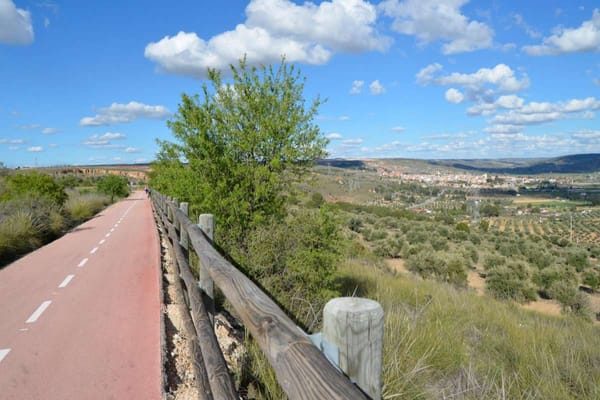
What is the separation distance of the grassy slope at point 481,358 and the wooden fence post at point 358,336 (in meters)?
1.51

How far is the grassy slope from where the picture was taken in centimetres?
326

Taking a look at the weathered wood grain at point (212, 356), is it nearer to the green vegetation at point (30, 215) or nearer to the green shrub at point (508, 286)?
the green vegetation at point (30, 215)

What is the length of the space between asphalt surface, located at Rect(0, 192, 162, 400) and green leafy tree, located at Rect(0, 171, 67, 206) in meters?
12.3

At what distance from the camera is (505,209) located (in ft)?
273

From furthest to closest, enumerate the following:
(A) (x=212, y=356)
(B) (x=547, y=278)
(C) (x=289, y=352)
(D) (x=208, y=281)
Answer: (B) (x=547, y=278), (D) (x=208, y=281), (A) (x=212, y=356), (C) (x=289, y=352)

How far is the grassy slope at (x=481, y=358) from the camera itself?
128 inches

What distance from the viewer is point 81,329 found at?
196 inches

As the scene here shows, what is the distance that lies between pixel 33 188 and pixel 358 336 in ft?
78.4

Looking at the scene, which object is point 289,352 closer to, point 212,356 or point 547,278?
point 212,356

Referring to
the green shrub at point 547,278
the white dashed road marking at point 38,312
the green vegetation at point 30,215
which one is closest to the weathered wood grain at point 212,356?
the white dashed road marking at point 38,312

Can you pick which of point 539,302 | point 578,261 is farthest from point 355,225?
point 539,302

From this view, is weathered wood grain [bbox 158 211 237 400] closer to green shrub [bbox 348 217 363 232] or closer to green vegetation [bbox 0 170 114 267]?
green vegetation [bbox 0 170 114 267]

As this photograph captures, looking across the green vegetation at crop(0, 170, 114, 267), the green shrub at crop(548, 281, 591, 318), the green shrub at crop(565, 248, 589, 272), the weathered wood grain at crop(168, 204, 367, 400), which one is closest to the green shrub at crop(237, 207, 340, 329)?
the weathered wood grain at crop(168, 204, 367, 400)

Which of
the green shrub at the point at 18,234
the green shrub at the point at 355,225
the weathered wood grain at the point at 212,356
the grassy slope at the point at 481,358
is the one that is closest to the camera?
the weathered wood grain at the point at 212,356
